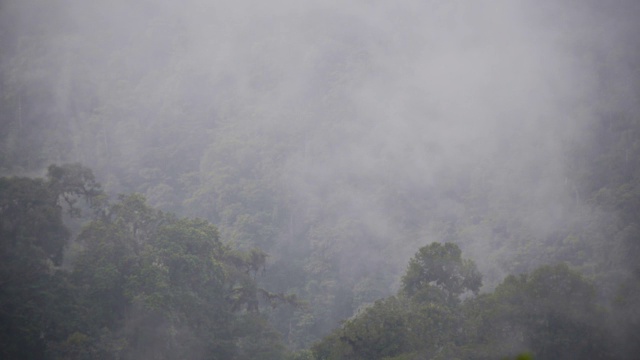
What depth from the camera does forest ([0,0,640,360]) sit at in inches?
1019

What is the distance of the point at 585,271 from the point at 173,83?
7313 cm

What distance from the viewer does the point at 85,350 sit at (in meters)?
24.0

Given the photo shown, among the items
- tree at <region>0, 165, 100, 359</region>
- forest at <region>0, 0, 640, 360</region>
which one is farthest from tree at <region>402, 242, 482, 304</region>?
tree at <region>0, 165, 100, 359</region>

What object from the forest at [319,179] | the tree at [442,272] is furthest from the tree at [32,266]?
the tree at [442,272]

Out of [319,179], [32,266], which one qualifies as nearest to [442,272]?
[32,266]

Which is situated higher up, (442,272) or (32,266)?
(442,272)

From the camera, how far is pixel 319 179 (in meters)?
75.4

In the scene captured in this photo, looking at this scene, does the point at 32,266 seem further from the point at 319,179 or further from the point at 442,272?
the point at 319,179

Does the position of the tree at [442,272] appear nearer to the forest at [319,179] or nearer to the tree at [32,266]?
the forest at [319,179]

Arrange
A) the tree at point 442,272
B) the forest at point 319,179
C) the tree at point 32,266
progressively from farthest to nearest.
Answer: the tree at point 442,272, the forest at point 319,179, the tree at point 32,266

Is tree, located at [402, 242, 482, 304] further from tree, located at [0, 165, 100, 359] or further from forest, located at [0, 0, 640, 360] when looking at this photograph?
tree, located at [0, 165, 100, 359]

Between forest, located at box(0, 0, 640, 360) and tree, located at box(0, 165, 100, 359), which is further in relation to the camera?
forest, located at box(0, 0, 640, 360)

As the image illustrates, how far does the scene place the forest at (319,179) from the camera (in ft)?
84.9

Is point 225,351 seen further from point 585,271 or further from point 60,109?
point 60,109
